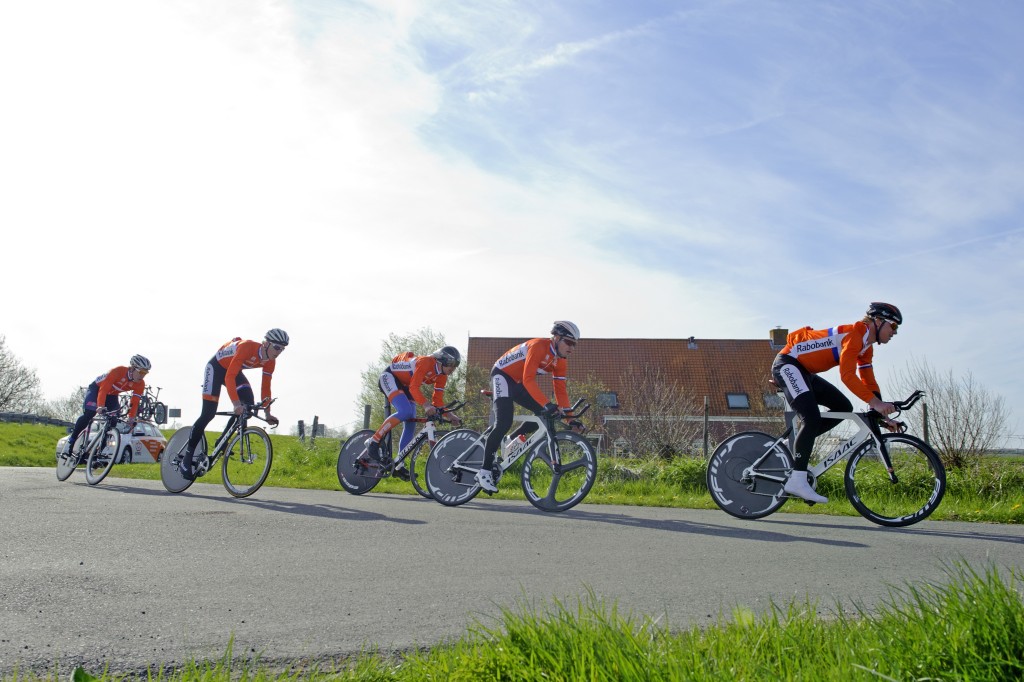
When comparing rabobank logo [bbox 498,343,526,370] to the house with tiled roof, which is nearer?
rabobank logo [bbox 498,343,526,370]

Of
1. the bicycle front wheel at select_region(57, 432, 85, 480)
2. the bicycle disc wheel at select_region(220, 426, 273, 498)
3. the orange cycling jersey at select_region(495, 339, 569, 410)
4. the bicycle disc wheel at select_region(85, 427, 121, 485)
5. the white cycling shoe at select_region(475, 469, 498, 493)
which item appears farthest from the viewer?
the bicycle front wheel at select_region(57, 432, 85, 480)

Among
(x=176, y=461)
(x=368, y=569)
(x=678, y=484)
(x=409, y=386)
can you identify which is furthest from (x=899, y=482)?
(x=176, y=461)

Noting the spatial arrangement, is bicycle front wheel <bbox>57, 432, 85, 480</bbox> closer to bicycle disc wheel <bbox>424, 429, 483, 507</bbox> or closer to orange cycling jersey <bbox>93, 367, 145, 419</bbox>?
orange cycling jersey <bbox>93, 367, 145, 419</bbox>

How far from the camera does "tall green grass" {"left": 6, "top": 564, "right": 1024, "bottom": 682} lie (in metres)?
2.71

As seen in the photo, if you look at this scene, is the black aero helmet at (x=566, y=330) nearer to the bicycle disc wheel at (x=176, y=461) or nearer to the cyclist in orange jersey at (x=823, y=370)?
the cyclist in orange jersey at (x=823, y=370)

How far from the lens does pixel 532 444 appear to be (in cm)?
994

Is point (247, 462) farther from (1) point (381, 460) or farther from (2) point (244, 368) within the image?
(1) point (381, 460)

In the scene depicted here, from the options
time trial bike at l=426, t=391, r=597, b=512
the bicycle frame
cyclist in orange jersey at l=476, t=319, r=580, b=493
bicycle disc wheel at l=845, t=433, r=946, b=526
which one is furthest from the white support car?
bicycle disc wheel at l=845, t=433, r=946, b=526

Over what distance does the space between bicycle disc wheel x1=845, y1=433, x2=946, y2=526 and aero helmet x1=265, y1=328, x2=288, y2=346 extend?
7.05m

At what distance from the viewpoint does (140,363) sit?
1516 centimetres

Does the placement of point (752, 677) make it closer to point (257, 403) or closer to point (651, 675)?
point (651, 675)

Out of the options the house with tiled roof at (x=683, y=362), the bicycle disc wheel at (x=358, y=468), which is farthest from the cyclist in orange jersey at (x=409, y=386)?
the house with tiled roof at (x=683, y=362)

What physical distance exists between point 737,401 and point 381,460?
34.9 m

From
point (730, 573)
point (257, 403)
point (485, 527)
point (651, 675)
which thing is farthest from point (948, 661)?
point (257, 403)
